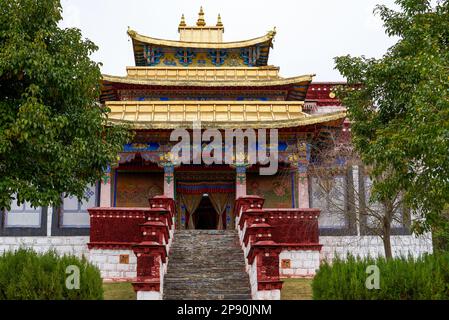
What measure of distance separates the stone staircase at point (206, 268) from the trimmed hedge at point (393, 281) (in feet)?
14.4

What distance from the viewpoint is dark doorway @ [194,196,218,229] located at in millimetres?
28016

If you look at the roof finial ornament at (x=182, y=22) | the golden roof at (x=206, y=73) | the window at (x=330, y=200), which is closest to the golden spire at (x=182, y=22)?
the roof finial ornament at (x=182, y=22)

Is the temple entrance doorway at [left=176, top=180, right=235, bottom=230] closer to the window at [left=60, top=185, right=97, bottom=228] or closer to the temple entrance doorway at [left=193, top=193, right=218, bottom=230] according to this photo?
the window at [left=60, top=185, right=97, bottom=228]

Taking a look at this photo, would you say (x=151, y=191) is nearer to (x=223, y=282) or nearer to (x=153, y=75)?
(x=153, y=75)

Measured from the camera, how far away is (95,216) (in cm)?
1869

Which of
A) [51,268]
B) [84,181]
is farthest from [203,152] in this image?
[51,268]

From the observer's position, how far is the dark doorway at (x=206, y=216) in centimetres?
2802

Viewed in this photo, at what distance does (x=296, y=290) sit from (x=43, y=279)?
22.5 ft

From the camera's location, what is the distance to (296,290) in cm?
1523

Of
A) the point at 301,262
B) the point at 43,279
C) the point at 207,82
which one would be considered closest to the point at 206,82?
the point at 207,82

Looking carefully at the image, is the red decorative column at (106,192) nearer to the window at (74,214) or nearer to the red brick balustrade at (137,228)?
the window at (74,214)

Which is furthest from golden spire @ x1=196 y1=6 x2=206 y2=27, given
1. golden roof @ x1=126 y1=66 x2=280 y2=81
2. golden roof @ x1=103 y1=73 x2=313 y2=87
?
golden roof @ x1=103 y1=73 x2=313 y2=87
